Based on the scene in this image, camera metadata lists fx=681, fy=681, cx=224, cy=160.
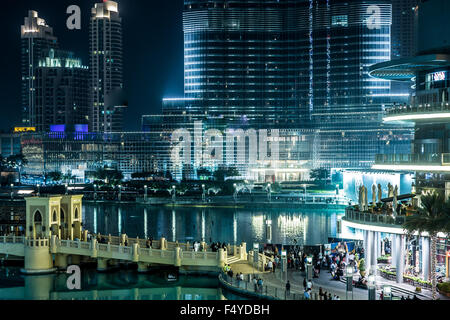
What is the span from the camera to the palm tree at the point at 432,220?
133ft

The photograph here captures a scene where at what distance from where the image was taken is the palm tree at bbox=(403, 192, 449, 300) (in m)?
40.6

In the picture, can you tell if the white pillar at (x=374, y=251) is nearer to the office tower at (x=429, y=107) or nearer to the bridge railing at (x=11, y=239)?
the office tower at (x=429, y=107)

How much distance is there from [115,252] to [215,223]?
5978cm

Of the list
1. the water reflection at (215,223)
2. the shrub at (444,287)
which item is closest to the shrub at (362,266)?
the shrub at (444,287)

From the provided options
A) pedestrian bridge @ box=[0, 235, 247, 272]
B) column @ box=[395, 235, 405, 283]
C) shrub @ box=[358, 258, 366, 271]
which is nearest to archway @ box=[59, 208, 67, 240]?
pedestrian bridge @ box=[0, 235, 247, 272]

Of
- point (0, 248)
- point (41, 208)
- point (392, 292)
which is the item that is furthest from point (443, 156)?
point (0, 248)

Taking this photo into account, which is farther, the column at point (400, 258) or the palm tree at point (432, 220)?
the column at point (400, 258)

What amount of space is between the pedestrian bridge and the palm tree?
20.5 metres

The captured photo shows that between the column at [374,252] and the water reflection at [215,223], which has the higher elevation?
the column at [374,252]

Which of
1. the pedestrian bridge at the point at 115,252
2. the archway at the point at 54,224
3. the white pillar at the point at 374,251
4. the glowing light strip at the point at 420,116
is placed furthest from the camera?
the archway at the point at 54,224

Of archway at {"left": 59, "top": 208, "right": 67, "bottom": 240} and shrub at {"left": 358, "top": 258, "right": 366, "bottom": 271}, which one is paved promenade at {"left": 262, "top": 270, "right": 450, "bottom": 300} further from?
archway at {"left": 59, "top": 208, "right": 67, "bottom": 240}

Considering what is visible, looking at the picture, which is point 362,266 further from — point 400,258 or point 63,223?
point 63,223

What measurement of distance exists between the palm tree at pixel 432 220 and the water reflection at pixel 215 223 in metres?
48.9
